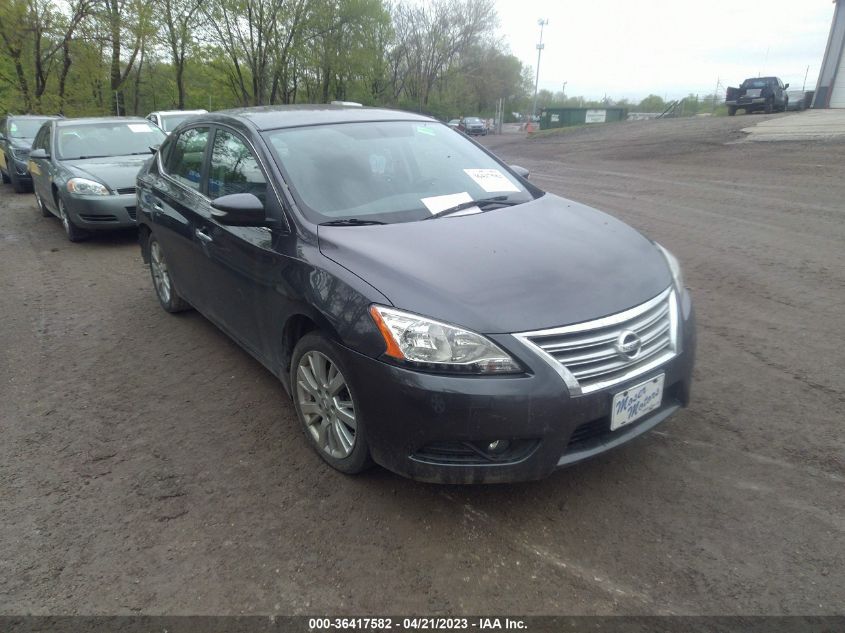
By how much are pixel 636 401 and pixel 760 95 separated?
1193 inches

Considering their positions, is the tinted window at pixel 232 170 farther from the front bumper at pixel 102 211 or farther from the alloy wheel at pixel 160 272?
the front bumper at pixel 102 211

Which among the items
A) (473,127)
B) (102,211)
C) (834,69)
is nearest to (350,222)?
(102,211)

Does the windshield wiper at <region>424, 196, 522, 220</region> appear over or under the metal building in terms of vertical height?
under

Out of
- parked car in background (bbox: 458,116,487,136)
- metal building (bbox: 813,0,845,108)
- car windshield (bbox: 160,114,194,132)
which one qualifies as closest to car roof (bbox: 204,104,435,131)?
car windshield (bbox: 160,114,194,132)

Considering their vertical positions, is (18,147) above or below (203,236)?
below

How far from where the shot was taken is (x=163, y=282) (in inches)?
210

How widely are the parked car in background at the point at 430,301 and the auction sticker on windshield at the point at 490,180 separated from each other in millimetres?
15

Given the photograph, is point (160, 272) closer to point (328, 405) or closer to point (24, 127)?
point (328, 405)

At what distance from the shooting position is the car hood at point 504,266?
249 centimetres

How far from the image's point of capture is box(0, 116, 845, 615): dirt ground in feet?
7.63

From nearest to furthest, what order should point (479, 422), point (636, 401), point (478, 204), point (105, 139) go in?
point (479, 422), point (636, 401), point (478, 204), point (105, 139)

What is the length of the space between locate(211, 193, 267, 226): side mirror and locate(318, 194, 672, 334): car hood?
0.38 m

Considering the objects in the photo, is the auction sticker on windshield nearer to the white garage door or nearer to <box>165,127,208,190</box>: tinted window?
<box>165,127,208,190</box>: tinted window

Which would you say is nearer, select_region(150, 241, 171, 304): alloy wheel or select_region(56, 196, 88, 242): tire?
select_region(150, 241, 171, 304): alloy wheel
